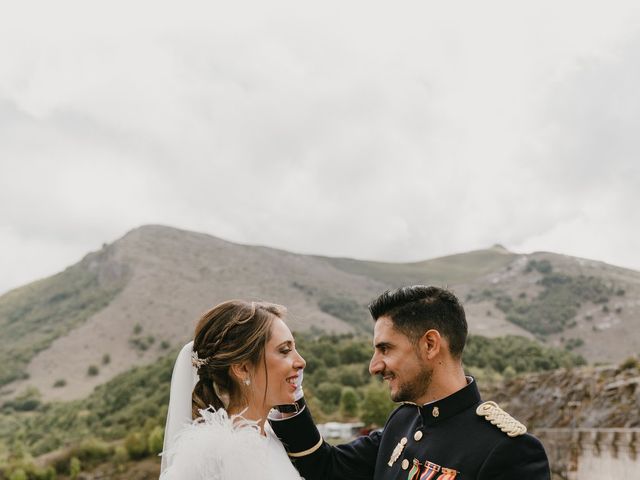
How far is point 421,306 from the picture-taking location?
3092mm

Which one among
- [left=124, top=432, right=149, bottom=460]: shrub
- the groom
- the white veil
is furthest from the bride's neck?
[left=124, top=432, right=149, bottom=460]: shrub

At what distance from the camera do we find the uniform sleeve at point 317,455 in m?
3.71

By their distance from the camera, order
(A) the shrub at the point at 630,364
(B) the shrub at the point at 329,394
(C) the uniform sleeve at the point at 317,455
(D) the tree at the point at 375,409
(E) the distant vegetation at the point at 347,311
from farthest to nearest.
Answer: (E) the distant vegetation at the point at 347,311 → (B) the shrub at the point at 329,394 → (D) the tree at the point at 375,409 → (A) the shrub at the point at 630,364 → (C) the uniform sleeve at the point at 317,455

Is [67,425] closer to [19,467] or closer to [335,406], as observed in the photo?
[19,467]

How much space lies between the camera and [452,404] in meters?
3.09

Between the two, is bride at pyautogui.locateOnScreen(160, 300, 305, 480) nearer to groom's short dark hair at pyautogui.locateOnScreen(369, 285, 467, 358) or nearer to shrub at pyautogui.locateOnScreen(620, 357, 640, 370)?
groom's short dark hair at pyautogui.locateOnScreen(369, 285, 467, 358)

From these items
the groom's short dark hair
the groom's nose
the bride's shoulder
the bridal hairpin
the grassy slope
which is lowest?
the bride's shoulder

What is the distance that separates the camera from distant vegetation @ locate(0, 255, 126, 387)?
316ft

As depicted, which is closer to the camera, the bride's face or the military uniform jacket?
the military uniform jacket

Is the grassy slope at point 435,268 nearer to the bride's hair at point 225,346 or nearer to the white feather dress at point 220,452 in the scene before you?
the bride's hair at point 225,346

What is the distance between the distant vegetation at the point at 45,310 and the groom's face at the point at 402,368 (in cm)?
9576

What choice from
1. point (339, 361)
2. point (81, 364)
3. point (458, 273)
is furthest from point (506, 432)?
point (458, 273)

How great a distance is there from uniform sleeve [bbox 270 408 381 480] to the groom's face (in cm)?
86

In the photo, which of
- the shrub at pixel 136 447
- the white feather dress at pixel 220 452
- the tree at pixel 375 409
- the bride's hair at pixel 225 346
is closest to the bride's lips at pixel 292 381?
the bride's hair at pixel 225 346
